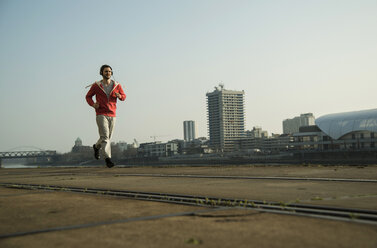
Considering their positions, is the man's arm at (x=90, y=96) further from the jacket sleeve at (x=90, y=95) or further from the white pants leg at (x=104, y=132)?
the white pants leg at (x=104, y=132)

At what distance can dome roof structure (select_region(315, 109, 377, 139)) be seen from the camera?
13088cm

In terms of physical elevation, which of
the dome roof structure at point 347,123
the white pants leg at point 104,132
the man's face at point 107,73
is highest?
the dome roof structure at point 347,123

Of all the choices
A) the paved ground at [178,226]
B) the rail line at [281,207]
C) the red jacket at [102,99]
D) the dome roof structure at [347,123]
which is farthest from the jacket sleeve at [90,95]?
the dome roof structure at [347,123]

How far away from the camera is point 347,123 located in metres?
137

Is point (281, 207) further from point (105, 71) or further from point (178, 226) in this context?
point (105, 71)

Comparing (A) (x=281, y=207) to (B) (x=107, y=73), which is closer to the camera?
(A) (x=281, y=207)

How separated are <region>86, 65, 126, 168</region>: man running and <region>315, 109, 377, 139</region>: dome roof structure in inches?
5238

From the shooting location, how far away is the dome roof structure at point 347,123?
429 feet

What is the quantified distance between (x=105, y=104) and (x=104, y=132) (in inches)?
31.7

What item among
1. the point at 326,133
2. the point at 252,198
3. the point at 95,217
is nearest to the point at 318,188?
the point at 252,198

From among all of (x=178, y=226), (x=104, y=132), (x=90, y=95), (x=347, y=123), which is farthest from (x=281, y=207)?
(x=347, y=123)

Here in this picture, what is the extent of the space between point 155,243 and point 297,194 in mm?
3994

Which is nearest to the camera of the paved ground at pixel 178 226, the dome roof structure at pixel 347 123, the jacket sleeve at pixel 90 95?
the paved ground at pixel 178 226

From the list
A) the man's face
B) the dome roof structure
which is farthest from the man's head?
the dome roof structure
